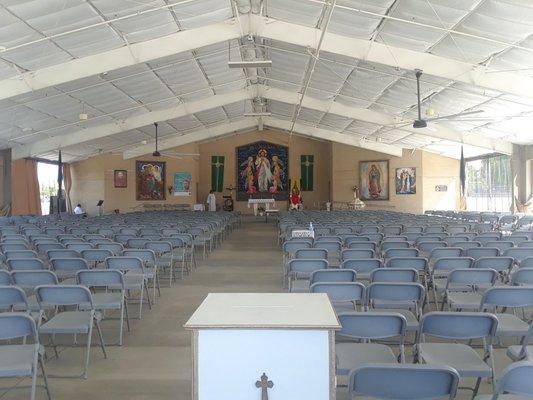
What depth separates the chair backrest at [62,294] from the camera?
4637 mm

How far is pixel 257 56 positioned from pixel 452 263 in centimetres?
1354

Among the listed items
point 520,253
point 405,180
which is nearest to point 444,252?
point 520,253

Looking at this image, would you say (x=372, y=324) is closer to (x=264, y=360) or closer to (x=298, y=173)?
(x=264, y=360)

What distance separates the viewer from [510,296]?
14.7 feet

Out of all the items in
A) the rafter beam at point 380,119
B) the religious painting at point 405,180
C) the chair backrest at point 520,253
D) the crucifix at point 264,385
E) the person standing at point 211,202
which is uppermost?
the rafter beam at point 380,119

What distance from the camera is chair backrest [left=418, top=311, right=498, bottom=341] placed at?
3471mm

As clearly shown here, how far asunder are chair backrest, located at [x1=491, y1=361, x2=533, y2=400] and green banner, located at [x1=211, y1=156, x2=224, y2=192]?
33285mm

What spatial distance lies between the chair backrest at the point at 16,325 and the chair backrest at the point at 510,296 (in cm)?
384

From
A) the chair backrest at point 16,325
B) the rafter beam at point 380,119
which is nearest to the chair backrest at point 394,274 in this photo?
the chair backrest at point 16,325

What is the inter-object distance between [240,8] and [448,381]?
1258cm

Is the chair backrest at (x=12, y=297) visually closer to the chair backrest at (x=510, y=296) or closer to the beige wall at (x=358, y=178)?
the chair backrest at (x=510, y=296)

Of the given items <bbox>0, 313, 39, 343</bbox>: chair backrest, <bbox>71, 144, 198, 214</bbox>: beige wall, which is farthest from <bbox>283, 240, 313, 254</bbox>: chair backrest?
<bbox>71, 144, 198, 214</bbox>: beige wall

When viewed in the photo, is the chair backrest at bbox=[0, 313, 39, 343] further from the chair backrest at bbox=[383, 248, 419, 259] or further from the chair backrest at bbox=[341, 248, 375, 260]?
the chair backrest at bbox=[383, 248, 419, 259]

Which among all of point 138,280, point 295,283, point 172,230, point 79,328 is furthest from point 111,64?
point 79,328
